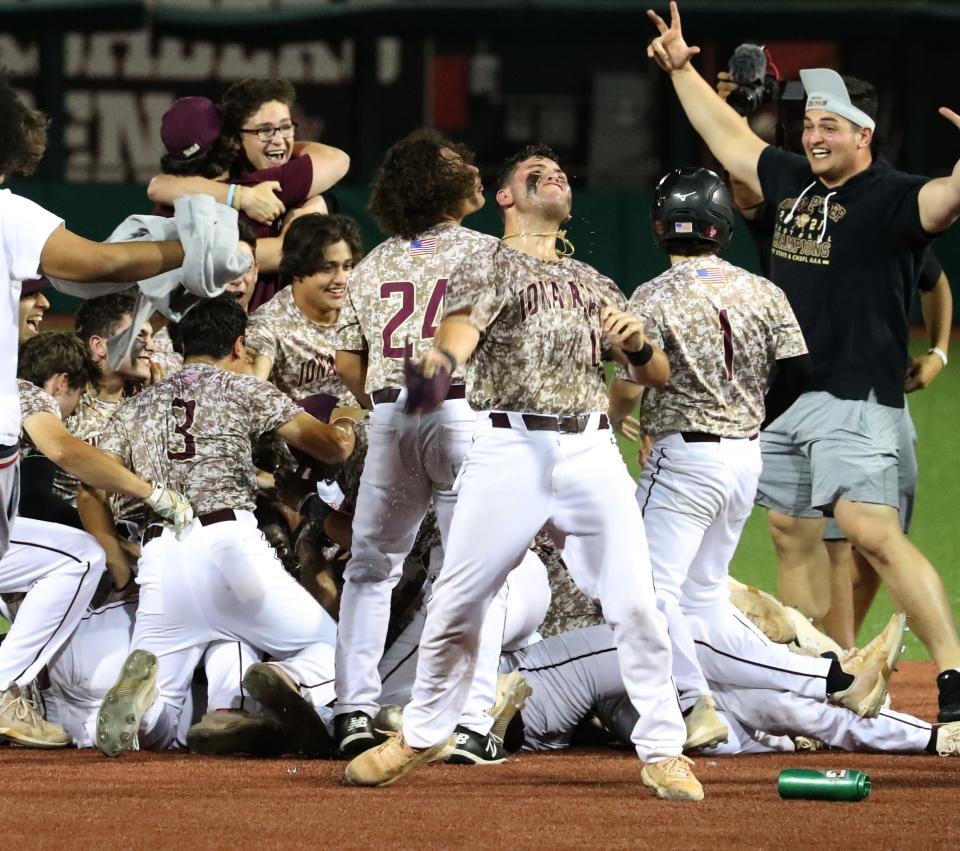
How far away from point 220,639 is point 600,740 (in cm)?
141

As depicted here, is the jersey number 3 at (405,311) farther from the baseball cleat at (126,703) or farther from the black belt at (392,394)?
the baseball cleat at (126,703)

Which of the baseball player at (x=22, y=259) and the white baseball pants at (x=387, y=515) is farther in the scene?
the white baseball pants at (x=387, y=515)

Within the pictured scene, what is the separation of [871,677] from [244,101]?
368cm

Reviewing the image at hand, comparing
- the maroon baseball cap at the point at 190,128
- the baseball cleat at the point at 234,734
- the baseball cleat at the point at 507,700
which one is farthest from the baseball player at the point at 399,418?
the maroon baseball cap at the point at 190,128

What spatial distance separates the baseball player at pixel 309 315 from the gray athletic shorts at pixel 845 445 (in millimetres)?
1762

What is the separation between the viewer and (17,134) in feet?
16.2

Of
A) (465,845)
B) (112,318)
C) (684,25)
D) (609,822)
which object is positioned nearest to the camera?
(465,845)

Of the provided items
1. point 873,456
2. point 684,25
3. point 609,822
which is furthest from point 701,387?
point 684,25

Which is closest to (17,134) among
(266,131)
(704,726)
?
(704,726)

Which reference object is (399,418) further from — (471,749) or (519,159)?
(471,749)

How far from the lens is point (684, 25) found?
63.7ft

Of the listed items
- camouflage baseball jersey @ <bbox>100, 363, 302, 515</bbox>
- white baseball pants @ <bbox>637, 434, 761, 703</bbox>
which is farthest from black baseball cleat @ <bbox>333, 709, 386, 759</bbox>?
white baseball pants @ <bbox>637, 434, 761, 703</bbox>

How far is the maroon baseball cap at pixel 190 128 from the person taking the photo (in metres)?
7.55

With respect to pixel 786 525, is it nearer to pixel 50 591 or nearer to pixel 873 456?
pixel 873 456
